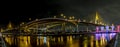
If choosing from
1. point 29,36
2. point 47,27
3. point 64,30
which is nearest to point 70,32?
point 64,30

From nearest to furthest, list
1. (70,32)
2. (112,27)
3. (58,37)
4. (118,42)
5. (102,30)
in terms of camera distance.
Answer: (118,42) → (112,27) → (102,30) → (70,32) → (58,37)

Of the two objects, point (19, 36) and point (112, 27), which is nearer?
point (112, 27)

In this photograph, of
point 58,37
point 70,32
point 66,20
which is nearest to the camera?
point 70,32

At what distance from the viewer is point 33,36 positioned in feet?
176

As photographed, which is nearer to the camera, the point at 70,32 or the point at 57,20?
the point at 70,32

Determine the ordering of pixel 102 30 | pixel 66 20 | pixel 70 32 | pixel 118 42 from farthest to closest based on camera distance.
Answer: pixel 66 20 → pixel 70 32 → pixel 102 30 → pixel 118 42

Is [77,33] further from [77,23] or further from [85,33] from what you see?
[77,23]

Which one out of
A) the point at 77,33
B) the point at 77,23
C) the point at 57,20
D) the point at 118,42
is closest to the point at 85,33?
the point at 77,33

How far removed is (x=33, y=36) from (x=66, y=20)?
9060 mm

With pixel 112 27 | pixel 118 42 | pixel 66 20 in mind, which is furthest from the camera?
pixel 66 20

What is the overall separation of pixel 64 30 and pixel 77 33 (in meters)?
4.90

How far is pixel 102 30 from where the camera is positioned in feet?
162

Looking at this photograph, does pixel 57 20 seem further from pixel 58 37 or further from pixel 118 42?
pixel 118 42

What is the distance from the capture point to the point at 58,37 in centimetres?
5716
